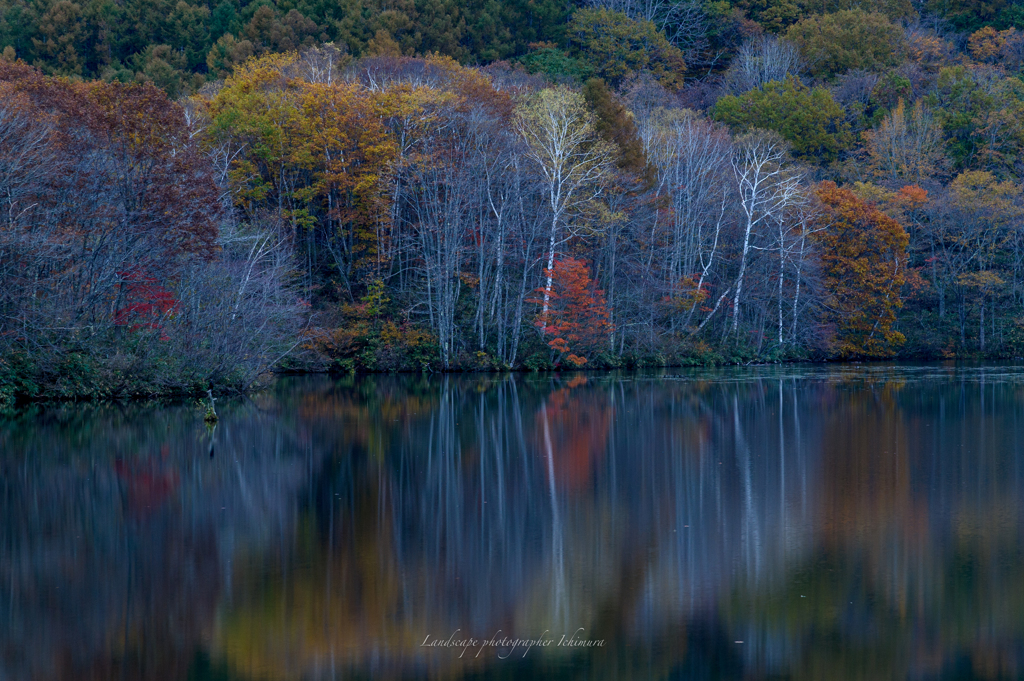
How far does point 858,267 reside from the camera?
4659cm

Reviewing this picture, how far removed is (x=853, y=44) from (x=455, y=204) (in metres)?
41.4

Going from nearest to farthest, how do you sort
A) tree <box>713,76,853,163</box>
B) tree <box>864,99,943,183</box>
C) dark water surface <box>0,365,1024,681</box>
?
dark water surface <box>0,365,1024,681</box> < tree <box>864,99,943,183</box> < tree <box>713,76,853,163</box>

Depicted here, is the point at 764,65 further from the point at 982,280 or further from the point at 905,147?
the point at 982,280

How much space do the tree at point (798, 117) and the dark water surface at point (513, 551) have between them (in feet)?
135

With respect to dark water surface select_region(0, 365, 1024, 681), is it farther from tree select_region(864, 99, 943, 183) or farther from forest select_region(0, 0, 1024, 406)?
tree select_region(864, 99, 943, 183)

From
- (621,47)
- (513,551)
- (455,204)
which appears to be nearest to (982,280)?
(621,47)

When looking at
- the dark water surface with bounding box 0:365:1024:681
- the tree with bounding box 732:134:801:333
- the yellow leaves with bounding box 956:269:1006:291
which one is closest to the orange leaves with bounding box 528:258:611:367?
the tree with bounding box 732:134:801:333

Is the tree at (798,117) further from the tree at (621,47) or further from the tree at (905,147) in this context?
the tree at (621,47)

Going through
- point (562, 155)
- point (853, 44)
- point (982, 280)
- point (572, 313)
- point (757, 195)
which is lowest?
point (572, 313)

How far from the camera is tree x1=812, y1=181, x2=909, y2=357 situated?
47.0 meters

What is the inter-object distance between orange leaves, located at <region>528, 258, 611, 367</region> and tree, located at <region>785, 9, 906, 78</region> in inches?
1444

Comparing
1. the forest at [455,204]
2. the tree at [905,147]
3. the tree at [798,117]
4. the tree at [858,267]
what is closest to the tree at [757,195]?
the forest at [455,204]

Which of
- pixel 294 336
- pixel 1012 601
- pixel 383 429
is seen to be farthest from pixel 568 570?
pixel 294 336

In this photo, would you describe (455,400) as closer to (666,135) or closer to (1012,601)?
(1012,601)
